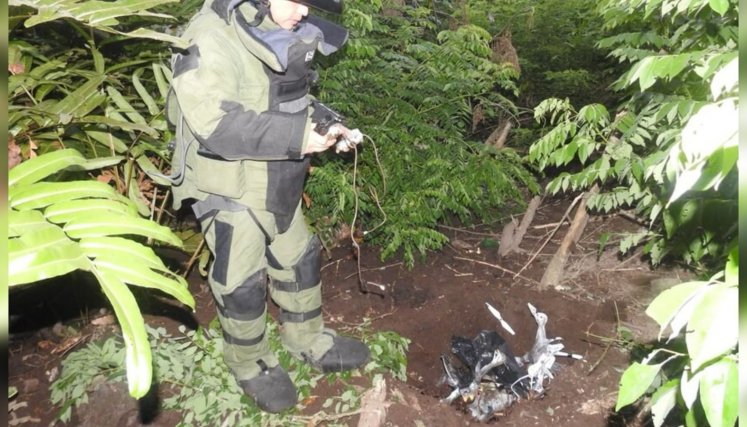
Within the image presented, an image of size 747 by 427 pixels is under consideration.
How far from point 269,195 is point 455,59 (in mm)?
1971

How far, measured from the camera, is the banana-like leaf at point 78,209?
1105 mm

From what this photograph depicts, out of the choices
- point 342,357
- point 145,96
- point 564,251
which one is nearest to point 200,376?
point 342,357

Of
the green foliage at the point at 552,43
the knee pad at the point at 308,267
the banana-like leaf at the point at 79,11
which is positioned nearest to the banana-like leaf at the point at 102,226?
the banana-like leaf at the point at 79,11

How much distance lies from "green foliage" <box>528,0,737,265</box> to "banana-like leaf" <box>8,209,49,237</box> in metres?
1.20

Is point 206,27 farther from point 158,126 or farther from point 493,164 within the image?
point 493,164

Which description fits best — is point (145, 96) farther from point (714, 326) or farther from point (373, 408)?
point (714, 326)

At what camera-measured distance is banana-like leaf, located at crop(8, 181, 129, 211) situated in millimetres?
1101

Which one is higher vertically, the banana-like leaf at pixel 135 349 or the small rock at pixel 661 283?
the banana-like leaf at pixel 135 349

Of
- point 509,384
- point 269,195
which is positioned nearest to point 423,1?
point 269,195

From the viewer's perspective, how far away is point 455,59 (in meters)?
3.68

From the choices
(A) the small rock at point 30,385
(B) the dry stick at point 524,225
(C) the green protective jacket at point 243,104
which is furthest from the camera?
(B) the dry stick at point 524,225

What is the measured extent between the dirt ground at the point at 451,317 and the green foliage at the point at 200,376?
0.29 feet

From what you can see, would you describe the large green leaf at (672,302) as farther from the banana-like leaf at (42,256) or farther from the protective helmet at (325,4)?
the protective helmet at (325,4)

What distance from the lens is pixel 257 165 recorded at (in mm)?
2439
